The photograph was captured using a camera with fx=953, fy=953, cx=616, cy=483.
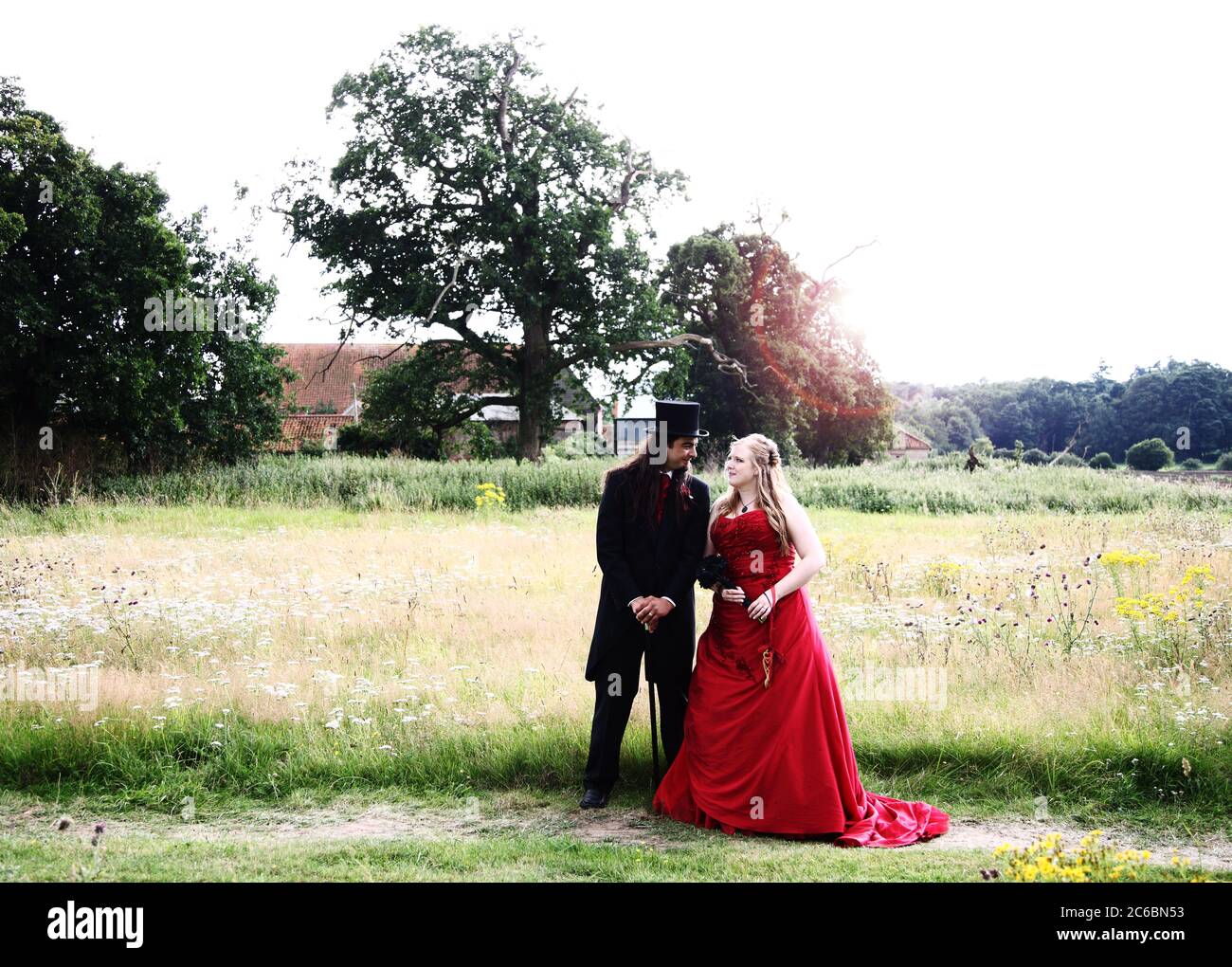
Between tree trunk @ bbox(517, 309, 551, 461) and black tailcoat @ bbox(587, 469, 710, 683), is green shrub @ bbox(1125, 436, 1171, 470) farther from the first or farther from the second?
black tailcoat @ bbox(587, 469, 710, 683)

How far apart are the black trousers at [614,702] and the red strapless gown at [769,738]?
0.27 metres

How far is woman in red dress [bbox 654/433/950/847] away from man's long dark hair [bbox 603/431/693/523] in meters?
0.32

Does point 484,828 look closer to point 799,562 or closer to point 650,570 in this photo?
point 650,570

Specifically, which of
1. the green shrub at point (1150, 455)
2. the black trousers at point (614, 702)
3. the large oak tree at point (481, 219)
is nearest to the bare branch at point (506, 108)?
the large oak tree at point (481, 219)

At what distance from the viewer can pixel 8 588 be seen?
391 inches

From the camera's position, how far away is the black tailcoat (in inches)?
249

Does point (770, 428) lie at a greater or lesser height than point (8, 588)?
greater

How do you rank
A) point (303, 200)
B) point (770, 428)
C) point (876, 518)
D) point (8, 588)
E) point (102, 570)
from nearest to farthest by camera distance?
point (8, 588) → point (102, 570) → point (876, 518) → point (303, 200) → point (770, 428)

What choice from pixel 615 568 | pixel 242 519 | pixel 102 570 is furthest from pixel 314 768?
pixel 242 519

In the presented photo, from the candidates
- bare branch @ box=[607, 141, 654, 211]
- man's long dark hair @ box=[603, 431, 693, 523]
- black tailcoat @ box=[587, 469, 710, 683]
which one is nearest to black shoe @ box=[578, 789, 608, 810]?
black tailcoat @ box=[587, 469, 710, 683]

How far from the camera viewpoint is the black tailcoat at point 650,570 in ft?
20.7

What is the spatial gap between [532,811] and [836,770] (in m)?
1.99
